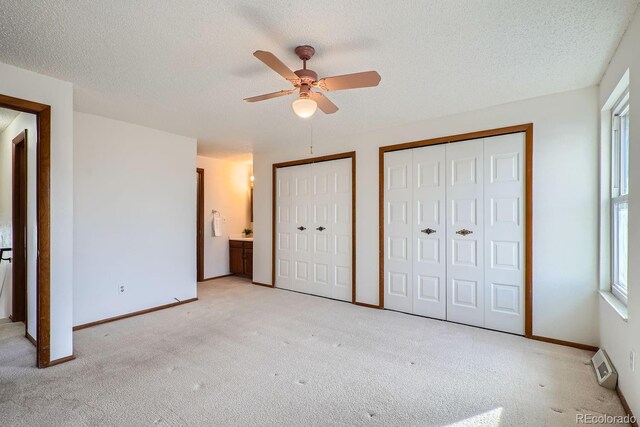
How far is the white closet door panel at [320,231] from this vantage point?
16.1 ft

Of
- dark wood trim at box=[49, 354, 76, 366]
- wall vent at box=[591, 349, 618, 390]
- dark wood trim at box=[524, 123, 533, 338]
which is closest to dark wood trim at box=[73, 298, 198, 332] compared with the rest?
dark wood trim at box=[49, 354, 76, 366]

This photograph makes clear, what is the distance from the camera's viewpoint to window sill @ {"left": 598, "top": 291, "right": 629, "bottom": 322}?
2246 mm

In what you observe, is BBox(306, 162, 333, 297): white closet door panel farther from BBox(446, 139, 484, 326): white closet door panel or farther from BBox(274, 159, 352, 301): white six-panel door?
BBox(446, 139, 484, 326): white closet door panel

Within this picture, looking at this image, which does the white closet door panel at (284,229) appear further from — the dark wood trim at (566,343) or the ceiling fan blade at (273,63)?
the dark wood trim at (566,343)

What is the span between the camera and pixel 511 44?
2225 millimetres

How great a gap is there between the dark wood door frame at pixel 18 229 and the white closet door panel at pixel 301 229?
10.8 ft

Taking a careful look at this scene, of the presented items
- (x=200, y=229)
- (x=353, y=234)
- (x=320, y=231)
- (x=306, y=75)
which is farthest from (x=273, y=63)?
(x=200, y=229)

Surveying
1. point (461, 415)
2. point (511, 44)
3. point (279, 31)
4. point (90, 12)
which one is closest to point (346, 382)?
point (461, 415)

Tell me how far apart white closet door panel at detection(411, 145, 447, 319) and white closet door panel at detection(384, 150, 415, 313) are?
7 centimetres

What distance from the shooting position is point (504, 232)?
344cm

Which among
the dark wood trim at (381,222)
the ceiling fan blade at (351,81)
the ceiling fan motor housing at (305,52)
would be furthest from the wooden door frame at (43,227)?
the dark wood trim at (381,222)

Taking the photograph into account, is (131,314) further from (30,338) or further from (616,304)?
(616,304)

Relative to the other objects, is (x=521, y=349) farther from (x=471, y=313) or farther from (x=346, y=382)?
(x=346, y=382)

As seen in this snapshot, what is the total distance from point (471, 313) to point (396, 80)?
8.59 ft
